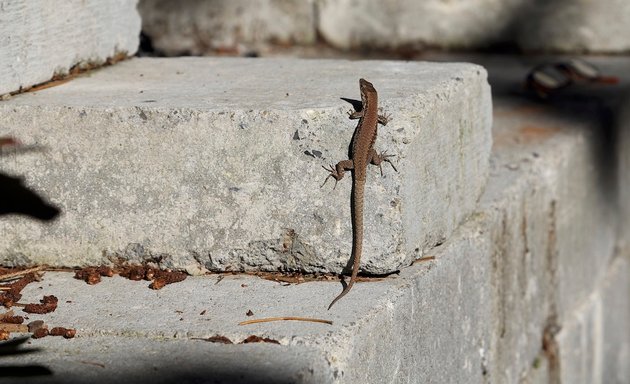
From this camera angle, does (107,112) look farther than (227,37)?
No

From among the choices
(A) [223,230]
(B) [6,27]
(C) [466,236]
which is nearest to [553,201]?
(C) [466,236]

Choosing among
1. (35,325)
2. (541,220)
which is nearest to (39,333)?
(35,325)

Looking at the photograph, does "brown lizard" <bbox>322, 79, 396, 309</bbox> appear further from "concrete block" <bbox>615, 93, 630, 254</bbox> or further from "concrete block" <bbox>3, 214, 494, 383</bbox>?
"concrete block" <bbox>615, 93, 630, 254</bbox>

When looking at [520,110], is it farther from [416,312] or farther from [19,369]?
[19,369]

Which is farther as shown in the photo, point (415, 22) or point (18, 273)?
point (415, 22)

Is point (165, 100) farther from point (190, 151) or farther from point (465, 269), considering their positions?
point (465, 269)

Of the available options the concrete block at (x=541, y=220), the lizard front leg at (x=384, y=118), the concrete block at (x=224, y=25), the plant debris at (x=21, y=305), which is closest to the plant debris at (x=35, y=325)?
the plant debris at (x=21, y=305)

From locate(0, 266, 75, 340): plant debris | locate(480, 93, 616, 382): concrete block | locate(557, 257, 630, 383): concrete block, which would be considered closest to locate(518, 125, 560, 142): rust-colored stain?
locate(480, 93, 616, 382): concrete block
